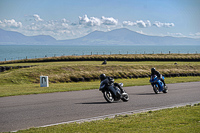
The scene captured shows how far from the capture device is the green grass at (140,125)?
8961 mm

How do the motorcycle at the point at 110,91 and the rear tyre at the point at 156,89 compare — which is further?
the rear tyre at the point at 156,89

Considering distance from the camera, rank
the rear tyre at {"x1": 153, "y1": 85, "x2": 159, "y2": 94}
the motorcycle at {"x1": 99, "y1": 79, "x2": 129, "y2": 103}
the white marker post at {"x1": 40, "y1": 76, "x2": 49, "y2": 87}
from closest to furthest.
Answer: the motorcycle at {"x1": 99, "y1": 79, "x2": 129, "y2": 103}
the rear tyre at {"x1": 153, "y1": 85, "x2": 159, "y2": 94}
the white marker post at {"x1": 40, "y1": 76, "x2": 49, "y2": 87}

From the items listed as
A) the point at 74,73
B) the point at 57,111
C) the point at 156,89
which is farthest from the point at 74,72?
the point at 57,111

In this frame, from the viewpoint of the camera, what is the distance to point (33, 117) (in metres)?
12.1

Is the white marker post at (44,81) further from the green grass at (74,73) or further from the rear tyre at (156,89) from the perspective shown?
the rear tyre at (156,89)

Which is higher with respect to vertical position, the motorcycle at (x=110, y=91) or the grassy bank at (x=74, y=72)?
the motorcycle at (x=110, y=91)

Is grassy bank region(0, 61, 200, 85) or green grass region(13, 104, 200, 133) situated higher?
green grass region(13, 104, 200, 133)

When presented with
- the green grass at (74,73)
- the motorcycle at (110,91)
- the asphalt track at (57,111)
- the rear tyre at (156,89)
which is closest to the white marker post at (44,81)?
the green grass at (74,73)

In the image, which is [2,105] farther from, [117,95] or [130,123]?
[130,123]

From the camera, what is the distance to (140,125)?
31.7ft

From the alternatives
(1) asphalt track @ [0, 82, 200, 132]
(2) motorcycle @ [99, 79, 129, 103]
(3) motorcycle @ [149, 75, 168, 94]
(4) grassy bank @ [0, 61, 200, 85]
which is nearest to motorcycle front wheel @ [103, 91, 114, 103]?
(2) motorcycle @ [99, 79, 129, 103]

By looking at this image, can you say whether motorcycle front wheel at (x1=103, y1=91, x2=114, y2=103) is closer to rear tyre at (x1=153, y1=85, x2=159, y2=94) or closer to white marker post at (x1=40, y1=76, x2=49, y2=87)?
rear tyre at (x1=153, y1=85, x2=159, y2=94)

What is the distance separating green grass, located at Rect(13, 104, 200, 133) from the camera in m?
8.96

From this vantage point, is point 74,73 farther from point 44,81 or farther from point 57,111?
point 57,111
